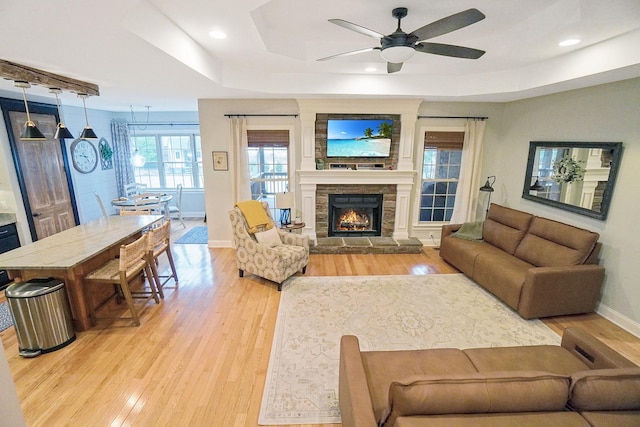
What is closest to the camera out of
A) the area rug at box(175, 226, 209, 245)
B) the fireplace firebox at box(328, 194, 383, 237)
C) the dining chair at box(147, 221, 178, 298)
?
the dining chair at box(147, 221, 178, 298)

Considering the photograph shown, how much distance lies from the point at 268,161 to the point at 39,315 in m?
3.71

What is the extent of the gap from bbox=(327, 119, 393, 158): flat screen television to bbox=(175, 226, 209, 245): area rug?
2.97 meters

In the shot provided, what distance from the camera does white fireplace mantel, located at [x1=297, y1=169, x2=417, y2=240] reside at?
5129mm

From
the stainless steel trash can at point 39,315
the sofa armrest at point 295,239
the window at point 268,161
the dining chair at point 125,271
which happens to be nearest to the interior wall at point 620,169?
the sofa armrest at point 295,239

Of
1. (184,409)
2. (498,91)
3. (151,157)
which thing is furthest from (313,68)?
(151,157)

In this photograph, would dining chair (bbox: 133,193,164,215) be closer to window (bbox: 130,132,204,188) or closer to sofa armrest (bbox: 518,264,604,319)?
window (bbox: 130,132,204,188)

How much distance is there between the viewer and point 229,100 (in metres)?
4.94

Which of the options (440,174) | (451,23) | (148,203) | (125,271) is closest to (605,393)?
(451,23)

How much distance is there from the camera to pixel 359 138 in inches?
202

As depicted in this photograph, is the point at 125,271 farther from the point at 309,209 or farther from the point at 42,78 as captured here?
the point at 309,209

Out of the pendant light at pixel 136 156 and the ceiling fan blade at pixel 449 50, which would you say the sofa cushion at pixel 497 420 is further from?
the pendant light at pixel 136 156

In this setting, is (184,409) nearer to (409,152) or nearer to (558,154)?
(409,152)

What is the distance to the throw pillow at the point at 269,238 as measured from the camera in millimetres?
4133

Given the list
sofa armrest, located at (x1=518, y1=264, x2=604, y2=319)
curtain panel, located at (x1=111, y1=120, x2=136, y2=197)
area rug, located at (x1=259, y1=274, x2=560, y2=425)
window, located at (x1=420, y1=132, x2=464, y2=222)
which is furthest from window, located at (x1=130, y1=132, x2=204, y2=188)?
Answer: sofa armrest, located at (x1=518, y1=264, x2=604, y2=319)
